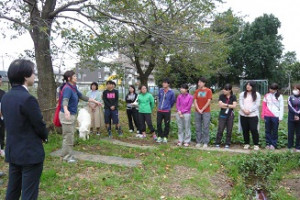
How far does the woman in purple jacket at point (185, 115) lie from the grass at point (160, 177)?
2.92 feet

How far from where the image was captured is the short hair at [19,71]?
2793mm

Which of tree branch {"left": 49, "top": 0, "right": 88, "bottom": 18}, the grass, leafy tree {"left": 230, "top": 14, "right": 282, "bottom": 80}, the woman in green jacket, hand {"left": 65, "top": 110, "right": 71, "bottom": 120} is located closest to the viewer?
the grass

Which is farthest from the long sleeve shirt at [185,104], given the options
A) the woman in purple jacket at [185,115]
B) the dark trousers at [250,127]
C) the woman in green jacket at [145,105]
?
the dark trousers at [250,127]

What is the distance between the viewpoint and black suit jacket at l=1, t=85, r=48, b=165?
2732mm

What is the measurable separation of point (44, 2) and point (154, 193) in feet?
20.0

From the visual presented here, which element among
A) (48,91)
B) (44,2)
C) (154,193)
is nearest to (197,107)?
(154,193)

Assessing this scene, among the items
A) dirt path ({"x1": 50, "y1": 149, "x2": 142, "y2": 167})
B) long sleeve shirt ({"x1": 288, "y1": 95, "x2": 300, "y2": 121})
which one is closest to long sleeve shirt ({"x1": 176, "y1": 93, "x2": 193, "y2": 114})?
dirt path ({"x1": 50, "y1": 149, "x2": 142, "y2": 167})

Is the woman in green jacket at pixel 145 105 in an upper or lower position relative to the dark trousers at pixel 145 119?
upper

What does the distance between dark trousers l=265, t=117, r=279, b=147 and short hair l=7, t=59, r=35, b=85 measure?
611cm

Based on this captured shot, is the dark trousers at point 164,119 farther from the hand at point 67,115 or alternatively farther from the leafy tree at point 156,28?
the hand at point 67,115

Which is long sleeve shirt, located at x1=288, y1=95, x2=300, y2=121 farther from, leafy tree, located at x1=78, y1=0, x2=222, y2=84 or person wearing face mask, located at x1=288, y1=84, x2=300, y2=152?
leafy tree, located at x1=78, y1=0, x2=222, y2=84

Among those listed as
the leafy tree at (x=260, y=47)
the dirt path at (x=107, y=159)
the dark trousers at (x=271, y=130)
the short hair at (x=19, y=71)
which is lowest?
the dirt path at (x=107, y=159)

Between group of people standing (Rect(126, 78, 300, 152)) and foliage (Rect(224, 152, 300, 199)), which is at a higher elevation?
group of people standing (Rect(126, 78, 300, 152))

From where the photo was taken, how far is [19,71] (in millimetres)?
2793
